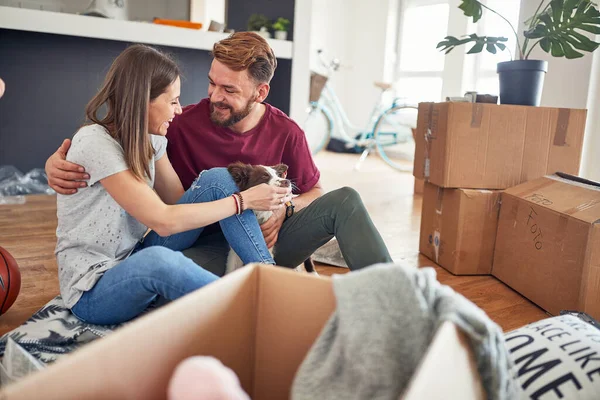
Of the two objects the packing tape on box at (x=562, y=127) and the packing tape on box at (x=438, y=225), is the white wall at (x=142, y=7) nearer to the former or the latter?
the packing tape on box at (x=438, y=225)

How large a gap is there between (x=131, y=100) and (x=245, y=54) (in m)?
0.55

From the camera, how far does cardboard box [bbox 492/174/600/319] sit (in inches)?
67.8

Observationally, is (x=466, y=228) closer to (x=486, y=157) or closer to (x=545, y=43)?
(x=486, y=157)

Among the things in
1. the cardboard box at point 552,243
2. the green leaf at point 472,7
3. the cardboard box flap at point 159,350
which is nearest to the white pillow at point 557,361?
the cardboard box flap at point 159,350

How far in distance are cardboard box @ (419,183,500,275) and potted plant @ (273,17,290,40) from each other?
1.78 m

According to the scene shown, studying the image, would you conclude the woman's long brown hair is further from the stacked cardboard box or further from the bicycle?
the bicycle

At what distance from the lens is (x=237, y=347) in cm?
86

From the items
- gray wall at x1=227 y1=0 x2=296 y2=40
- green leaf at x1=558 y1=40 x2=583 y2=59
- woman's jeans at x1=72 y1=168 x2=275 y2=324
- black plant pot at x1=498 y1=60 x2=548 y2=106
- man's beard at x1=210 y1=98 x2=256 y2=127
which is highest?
gray wall at x1=227 y1=0 x2=296 y2=40

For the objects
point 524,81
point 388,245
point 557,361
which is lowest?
point 388,245

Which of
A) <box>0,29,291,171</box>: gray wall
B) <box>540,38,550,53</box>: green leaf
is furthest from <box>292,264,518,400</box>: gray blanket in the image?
<box>0,29,291,171</box>: gray wall

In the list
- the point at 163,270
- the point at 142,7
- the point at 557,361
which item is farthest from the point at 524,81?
the point at 142,7

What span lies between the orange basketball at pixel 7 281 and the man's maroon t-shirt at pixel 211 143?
1.97 ft

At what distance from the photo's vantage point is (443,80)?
5.90m

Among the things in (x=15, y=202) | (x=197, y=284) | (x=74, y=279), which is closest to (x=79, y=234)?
(x=74, y=279)
